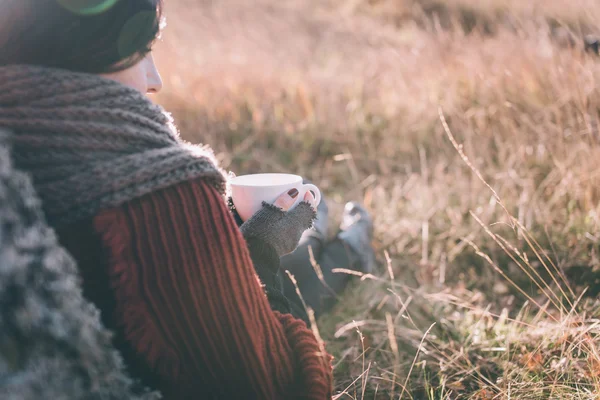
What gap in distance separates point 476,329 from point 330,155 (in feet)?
6.70

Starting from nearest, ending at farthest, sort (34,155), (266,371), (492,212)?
(34,155), (266,371), (492,212)

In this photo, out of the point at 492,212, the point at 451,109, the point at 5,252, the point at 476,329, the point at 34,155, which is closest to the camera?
the point at 5,252

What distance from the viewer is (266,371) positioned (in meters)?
1.05

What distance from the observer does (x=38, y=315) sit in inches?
31.1

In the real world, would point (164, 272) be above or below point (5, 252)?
below

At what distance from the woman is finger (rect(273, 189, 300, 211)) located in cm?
36

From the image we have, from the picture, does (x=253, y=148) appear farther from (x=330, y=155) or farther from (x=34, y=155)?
(x=34, y=155)

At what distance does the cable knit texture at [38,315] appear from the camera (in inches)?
30.6

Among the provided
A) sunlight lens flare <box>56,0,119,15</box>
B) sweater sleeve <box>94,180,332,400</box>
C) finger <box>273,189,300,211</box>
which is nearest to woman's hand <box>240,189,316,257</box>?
finger <box>273,189,300,211</box>

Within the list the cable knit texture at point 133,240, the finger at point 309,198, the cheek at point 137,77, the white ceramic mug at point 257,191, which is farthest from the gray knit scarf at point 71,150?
the finger at point 309,198

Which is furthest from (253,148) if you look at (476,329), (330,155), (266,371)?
(266,371)

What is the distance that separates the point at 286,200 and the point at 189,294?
50cm

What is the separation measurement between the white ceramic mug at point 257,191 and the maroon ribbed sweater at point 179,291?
362mm

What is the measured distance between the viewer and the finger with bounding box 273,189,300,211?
1.38 m
